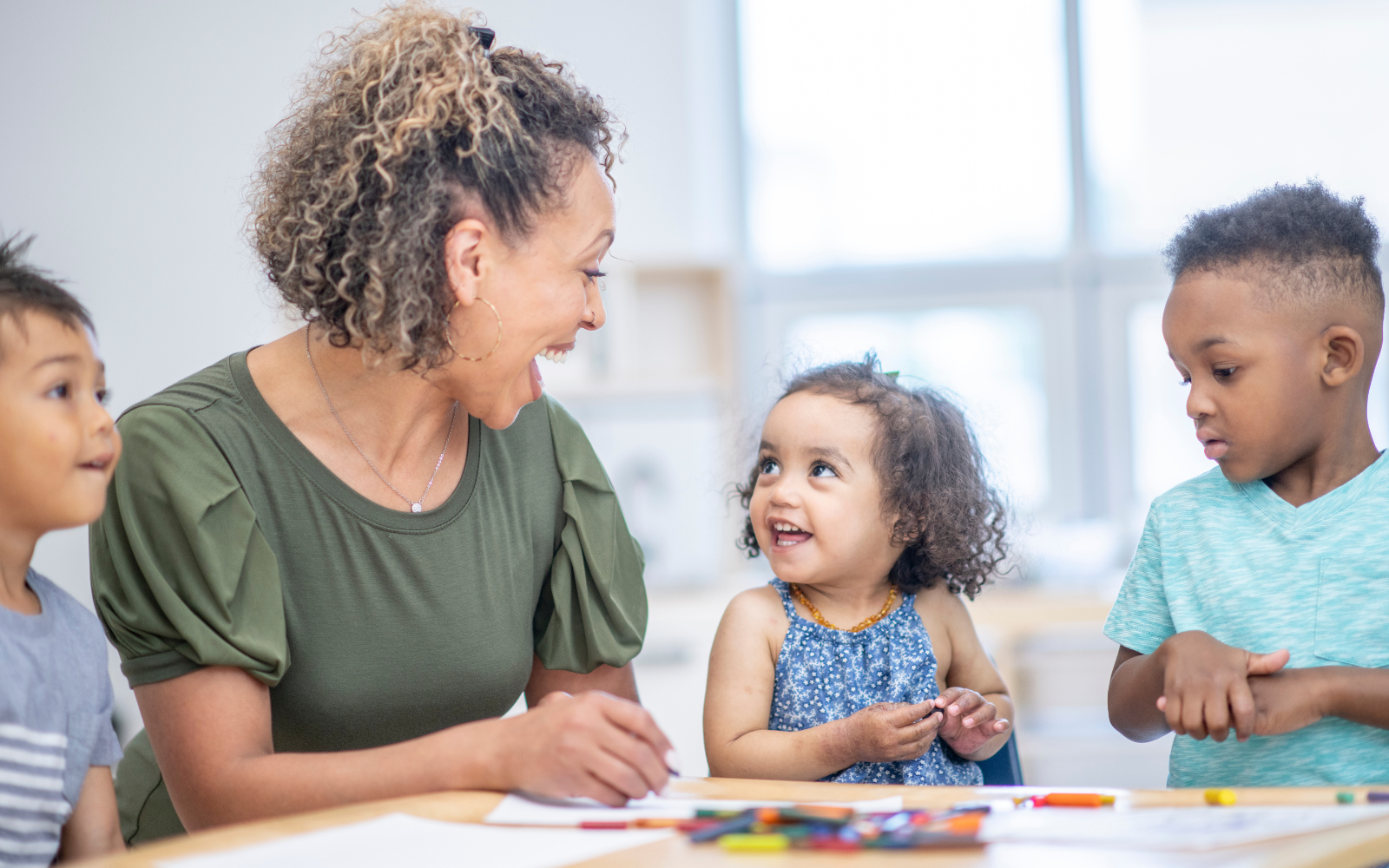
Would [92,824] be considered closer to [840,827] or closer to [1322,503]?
[840,827]

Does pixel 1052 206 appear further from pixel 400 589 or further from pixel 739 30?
pixel 400 589

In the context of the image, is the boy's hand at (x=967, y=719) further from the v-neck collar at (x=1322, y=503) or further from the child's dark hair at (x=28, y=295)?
the child's dark hair at (x=28, y=295)

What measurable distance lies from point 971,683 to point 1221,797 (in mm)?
525

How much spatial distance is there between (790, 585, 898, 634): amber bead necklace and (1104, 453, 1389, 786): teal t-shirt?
0.26 m

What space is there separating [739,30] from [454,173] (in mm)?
2934

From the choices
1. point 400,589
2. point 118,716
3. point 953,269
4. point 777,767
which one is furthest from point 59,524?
point 953,269

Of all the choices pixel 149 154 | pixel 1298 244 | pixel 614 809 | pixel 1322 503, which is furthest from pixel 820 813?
pixel 149 154

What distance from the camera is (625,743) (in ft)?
3.07

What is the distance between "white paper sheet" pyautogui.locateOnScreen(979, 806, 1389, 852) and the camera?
2.49 feet

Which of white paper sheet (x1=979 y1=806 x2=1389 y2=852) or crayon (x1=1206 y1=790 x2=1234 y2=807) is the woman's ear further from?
crayon (x1=1206 y1=790 x2=1234 y2=807)

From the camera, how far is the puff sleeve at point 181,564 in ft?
3.58

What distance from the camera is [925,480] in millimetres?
1460

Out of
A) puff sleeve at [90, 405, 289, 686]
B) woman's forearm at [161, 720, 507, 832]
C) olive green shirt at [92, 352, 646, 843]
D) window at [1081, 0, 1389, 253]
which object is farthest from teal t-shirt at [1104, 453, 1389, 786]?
window at [1081, 0, 1389, 253]

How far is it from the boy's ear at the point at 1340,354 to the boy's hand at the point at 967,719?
1.60 feet
